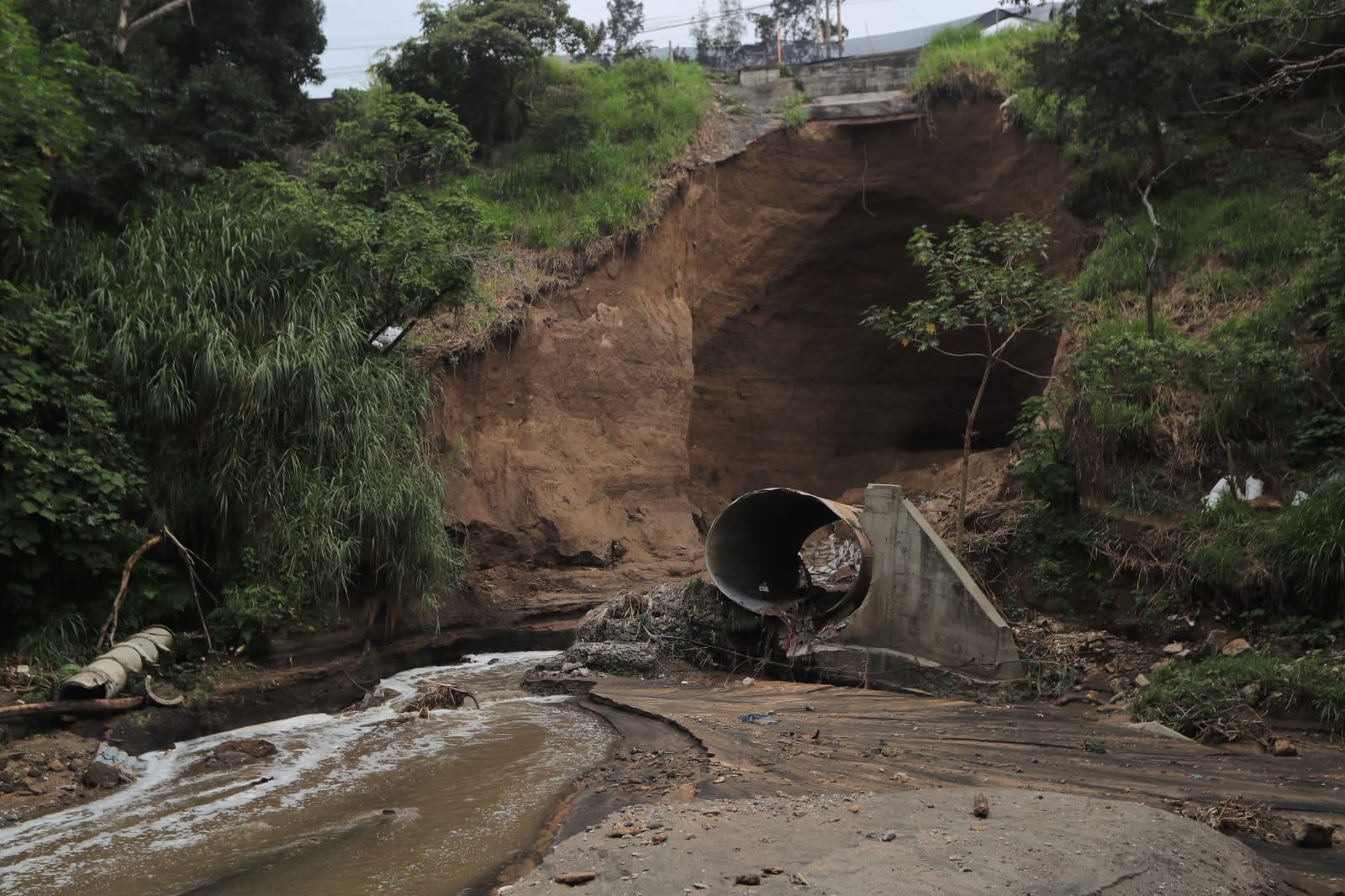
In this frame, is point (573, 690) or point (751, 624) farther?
point (751, 624)

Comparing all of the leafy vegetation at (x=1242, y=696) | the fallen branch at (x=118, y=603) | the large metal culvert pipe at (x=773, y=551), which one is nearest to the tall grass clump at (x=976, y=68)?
the large metal culvert pipe at (x=773, y=551)

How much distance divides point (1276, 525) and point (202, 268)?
11.8m

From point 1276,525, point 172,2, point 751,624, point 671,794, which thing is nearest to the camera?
point 671,794

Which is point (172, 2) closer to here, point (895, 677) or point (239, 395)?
point (239, 395)

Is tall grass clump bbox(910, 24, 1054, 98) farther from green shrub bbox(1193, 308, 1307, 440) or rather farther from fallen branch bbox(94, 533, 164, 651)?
fallen branch bbox(94, 533, 164, 651)

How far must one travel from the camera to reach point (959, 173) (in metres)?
19.8

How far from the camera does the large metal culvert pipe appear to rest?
439 inches

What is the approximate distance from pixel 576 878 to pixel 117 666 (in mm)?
6216

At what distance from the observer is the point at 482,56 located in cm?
1989

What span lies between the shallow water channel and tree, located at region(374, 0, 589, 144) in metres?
14.4

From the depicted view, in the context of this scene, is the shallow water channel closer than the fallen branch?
Yes

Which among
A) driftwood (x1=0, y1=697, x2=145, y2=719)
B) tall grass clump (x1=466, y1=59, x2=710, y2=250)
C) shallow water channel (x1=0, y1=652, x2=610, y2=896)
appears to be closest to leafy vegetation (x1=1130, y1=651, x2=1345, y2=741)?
shallow water channel (x1=0, y1=652, x2=610, y2=896)

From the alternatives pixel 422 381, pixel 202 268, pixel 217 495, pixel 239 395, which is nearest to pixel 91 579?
pixel 217 495

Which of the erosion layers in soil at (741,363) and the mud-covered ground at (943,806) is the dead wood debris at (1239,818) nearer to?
the mud-covered ground at (943,806)
